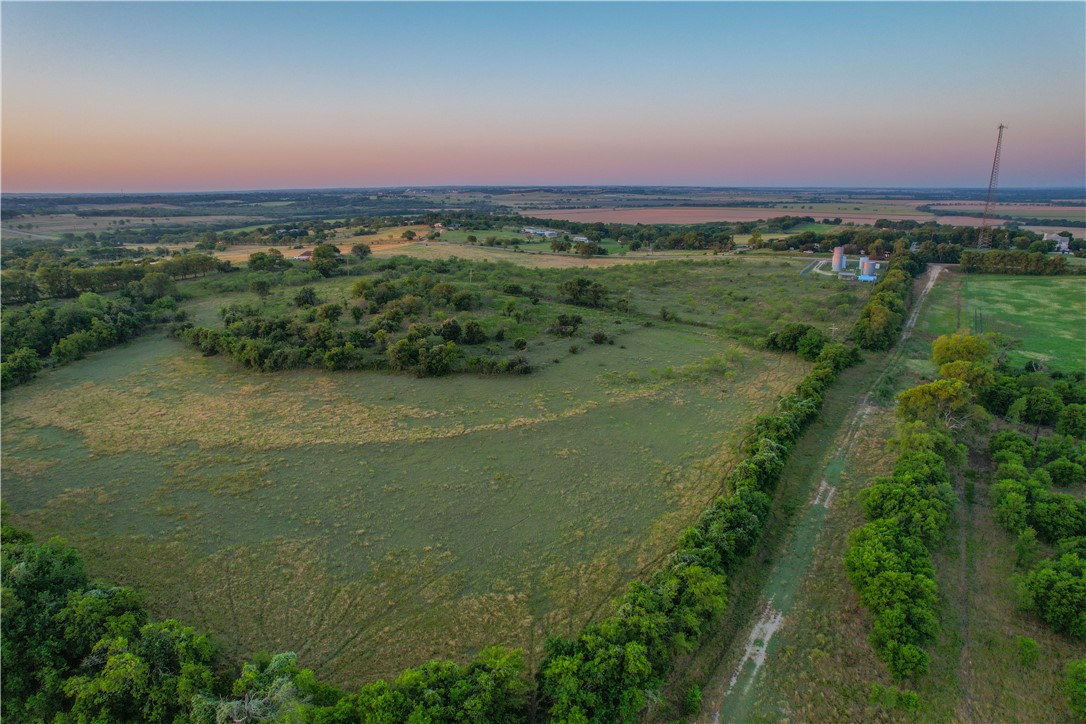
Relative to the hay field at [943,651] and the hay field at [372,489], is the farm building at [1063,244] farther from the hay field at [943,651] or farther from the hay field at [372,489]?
the hay field at [943,651]

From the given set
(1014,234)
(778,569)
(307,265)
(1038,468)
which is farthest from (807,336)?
(1014,234)

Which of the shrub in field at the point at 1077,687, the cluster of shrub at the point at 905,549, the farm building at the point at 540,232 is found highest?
the farm building at the point at 540,232

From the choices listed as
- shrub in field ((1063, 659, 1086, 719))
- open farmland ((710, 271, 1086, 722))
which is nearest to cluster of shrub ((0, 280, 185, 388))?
open farmland ((710, 271, 1086, 722))

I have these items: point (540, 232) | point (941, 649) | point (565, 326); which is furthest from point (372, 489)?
point (540, 232)

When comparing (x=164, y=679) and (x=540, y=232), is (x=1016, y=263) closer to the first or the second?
(x=540, y=232)

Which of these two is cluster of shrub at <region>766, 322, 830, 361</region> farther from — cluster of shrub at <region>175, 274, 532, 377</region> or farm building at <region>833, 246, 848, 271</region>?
farm building at <region>833, 246, 848, 271</region>

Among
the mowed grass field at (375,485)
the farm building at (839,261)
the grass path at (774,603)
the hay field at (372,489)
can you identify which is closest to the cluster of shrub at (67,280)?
the mowed grass field at (375,485)

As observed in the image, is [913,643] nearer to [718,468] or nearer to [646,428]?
[718,468]
